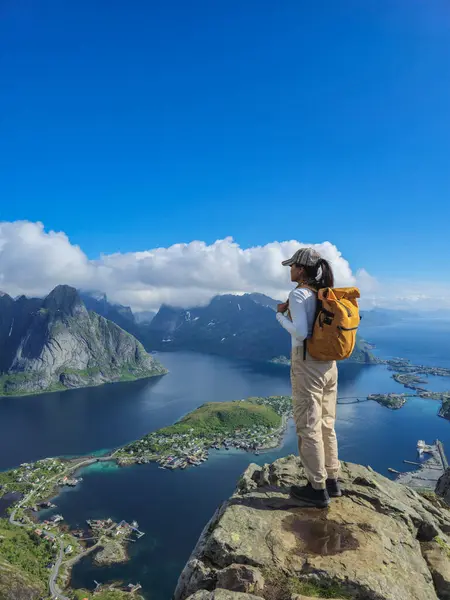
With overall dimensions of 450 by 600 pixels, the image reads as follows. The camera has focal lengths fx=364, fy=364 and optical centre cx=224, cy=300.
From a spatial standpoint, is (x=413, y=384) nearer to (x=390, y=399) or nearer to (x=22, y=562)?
(x=390, y=399)

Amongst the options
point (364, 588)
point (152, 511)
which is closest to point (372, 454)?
point (152, 511)

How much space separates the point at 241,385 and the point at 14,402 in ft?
289

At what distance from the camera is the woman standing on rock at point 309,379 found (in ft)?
19.5

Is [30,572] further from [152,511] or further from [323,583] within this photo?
[323,583]

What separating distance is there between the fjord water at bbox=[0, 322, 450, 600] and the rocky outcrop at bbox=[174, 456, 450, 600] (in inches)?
1625

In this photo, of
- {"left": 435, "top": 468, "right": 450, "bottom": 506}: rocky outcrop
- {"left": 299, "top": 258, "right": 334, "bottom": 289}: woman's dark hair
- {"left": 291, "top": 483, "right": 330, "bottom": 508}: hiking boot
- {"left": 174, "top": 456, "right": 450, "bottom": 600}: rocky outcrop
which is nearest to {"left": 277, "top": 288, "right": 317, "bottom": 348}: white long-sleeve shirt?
{"left": 299, "top": 258, "right": 334, "bottom": 289}: woman's dark hair

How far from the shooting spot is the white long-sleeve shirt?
5.88 meters

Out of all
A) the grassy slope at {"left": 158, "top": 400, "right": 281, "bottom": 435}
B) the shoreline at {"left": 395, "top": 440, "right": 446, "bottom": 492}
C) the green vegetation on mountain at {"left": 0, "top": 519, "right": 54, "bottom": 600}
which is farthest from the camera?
the grassy slope at {"left": 158, "top": 400, "right": 281, "bottom": 435}

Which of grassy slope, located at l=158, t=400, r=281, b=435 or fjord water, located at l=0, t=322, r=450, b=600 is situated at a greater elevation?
grassy slope, located at l=158, t=400, r=281, b=435

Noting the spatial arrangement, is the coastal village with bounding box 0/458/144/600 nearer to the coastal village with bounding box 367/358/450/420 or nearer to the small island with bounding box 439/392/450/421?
the small island with bounding box 439/392/450/421

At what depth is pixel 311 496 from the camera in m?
6.23

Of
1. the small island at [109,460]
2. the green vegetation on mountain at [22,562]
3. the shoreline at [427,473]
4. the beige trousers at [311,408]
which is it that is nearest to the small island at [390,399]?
the small island at [109,460]

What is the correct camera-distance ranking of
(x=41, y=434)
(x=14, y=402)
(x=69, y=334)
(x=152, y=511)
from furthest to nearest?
(x=69, y=334) → (x=14, y=402) → (x=41, y=434) → (x=152, y=511)

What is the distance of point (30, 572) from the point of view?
38594 mm
